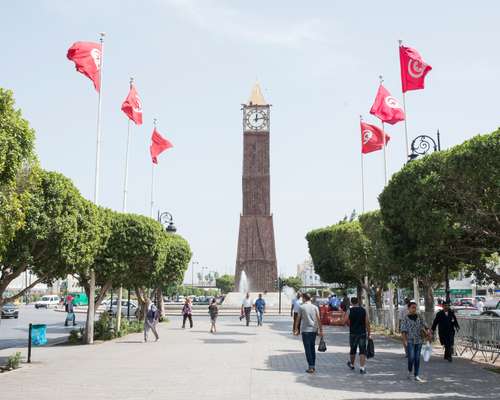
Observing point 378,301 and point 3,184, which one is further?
point 378,301

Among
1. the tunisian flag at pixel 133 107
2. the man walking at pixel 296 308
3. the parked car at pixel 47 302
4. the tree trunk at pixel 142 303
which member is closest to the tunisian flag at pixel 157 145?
the tunisian flag at pixel 133 107

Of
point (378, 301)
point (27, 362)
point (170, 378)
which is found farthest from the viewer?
point (378, 301)

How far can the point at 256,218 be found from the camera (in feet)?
202

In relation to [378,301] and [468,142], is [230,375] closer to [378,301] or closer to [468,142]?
[468,142]

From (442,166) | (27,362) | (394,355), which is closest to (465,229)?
(442,166)

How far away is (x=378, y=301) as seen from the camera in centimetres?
3288

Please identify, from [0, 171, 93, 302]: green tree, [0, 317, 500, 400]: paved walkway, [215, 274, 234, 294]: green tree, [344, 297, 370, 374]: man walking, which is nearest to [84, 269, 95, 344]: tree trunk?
[0, 317, 500, 400]: paved walkway

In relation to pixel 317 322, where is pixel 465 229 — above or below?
above

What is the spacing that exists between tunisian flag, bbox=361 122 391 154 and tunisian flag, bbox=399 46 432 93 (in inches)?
227

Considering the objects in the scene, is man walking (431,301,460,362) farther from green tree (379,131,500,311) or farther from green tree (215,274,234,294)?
green tree (215,274,234,294)

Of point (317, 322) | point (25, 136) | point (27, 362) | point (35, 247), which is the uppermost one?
point (25, 136)

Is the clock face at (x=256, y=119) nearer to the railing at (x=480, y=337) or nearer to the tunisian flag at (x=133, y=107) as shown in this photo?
the tunisian flag at (x=133, y=107)

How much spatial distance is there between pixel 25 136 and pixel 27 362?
7.52 meters

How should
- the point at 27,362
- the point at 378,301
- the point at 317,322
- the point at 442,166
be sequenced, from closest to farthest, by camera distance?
the point at 317,322
the point at 442,166
the point at 27,362
the point at 378,301
